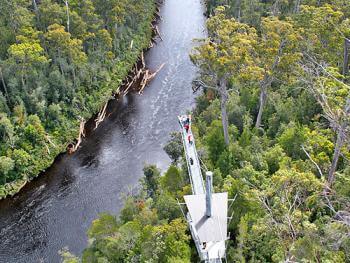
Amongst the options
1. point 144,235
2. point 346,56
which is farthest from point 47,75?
point 346,56

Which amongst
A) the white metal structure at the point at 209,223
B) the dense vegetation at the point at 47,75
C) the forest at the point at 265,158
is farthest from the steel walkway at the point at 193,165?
the dense vegetation at the point at 47,75

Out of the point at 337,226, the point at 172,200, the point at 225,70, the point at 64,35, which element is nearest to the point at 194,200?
the point at 172,200

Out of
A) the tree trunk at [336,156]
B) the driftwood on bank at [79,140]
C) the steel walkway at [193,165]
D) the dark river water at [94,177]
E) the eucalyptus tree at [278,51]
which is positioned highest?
the eucalyptus tree at [278,51]

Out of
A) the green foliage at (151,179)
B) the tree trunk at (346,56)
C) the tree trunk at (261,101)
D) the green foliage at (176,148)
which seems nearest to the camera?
the green foliage at (151,179)

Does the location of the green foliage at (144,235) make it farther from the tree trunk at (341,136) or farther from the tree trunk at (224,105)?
the tree trunk at (341,136)

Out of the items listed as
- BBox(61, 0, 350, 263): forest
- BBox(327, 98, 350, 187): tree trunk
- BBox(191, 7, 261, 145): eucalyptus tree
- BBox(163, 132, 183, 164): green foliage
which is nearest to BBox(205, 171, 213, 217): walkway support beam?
BBox(61, 0, 350, 263): forest

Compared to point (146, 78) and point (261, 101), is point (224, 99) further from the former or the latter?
point (146, 78)

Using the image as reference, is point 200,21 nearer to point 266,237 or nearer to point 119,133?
point 119,133

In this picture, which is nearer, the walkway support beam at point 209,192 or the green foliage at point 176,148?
the walkway support beam at point 209,192
